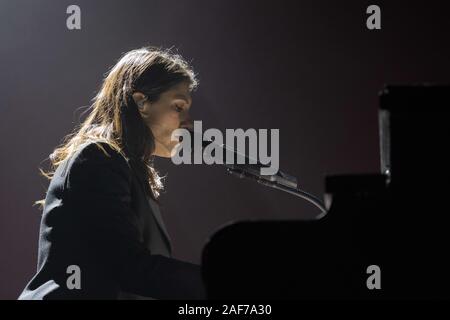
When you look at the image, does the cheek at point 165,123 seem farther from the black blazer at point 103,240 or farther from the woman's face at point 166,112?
the black blazer at point 103,240

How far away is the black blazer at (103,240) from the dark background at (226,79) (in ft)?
4.91

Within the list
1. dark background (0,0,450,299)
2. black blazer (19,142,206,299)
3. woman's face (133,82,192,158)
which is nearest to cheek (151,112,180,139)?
woman's face (133,82,192,158)

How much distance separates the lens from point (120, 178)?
1311 mm

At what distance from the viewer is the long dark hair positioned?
1.50 metres

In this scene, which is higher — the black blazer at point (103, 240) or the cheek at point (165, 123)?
the cheek at point (165, 123)

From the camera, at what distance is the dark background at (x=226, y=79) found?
113 inches

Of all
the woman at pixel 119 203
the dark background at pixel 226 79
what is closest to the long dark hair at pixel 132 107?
the woman at pixel 119 203

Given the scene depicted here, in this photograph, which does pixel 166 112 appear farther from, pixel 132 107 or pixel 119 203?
pixel 119 203

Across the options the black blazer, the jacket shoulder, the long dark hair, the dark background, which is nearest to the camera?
the black blazer

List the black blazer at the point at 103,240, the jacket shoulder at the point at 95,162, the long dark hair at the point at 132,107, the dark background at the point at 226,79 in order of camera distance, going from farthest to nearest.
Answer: the dark background at the point at 226,79 → the long dark hair at the point at 132,107 → the jacket shoulder at the point at 95,162 → the black blazer at the point at 103,240

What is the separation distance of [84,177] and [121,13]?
179cm

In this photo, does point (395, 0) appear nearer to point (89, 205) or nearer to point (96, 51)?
point (96, 51)

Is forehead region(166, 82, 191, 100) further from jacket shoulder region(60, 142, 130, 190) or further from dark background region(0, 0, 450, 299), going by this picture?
dark background region(0, 0, 450, 299)

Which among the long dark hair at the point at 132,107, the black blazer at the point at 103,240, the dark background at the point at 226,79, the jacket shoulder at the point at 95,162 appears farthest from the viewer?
the dark background at the point at 226,79
